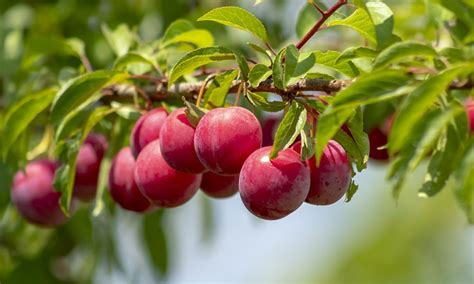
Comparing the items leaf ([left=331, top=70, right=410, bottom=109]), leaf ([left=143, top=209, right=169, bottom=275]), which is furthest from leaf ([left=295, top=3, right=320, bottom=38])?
leaf ([left=143, top=209, right=169, bottom=275])

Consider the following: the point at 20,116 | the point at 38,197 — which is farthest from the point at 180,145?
the point at 38,197

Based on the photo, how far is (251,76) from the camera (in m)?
1.76

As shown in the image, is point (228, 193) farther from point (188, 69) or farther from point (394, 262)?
point (394, 262)

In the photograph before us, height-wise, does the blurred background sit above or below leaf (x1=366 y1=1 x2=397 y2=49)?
below

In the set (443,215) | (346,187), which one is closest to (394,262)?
(443,215)

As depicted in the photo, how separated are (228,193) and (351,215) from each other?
A: 472 centimetres

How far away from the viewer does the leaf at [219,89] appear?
1.85 meters

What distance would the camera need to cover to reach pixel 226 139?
171 centimetres

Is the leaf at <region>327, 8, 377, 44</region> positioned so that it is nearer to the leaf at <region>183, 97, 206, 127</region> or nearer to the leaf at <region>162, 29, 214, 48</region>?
the leaf at <region>183, 97, 206, 127</region>

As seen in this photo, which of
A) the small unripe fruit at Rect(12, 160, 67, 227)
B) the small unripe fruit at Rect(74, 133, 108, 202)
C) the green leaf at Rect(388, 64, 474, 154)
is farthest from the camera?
the small unripe fruit at Rect(12, 160, 67, 227)

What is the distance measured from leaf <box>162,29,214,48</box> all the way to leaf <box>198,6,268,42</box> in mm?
387

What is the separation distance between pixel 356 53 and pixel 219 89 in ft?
0.99

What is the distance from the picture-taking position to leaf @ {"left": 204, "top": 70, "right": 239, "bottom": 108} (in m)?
1.85

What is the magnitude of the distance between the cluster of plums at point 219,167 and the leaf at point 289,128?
0.08 ft
